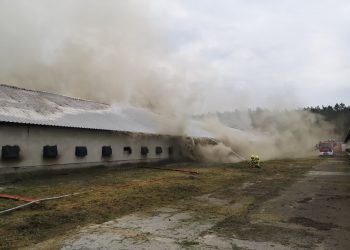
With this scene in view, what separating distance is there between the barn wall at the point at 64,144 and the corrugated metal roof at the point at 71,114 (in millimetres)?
383

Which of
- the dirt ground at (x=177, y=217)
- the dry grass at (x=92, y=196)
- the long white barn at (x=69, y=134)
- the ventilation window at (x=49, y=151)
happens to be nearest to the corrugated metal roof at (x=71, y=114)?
the long white barn at (x=69, y=134)

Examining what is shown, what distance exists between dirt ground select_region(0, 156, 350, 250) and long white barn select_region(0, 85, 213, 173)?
75.3 inches

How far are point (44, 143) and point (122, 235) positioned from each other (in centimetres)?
1102

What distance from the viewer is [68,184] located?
47.1 ft

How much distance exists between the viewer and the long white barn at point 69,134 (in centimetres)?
1579

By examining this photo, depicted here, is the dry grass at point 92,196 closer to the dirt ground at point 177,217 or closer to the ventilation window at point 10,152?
the dirt ground at point 177,217

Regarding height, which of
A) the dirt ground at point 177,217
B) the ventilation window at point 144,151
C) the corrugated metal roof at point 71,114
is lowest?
the dirt ground at point 177,217

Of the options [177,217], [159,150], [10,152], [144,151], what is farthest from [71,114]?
[177,217]

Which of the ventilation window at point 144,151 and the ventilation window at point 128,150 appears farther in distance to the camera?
the ventilation window at point 144,151

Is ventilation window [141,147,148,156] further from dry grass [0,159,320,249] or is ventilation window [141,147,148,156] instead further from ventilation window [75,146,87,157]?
ventilation window [75,146,87,157]

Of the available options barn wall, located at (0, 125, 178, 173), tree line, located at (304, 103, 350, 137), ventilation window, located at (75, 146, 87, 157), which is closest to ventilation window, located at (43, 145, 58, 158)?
barn wall, located at (0, 125, 178, 173)

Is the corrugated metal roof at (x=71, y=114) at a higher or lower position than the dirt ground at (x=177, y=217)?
higher

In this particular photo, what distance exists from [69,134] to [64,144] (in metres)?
Answer: 0.57

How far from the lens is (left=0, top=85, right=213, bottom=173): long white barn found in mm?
15792
